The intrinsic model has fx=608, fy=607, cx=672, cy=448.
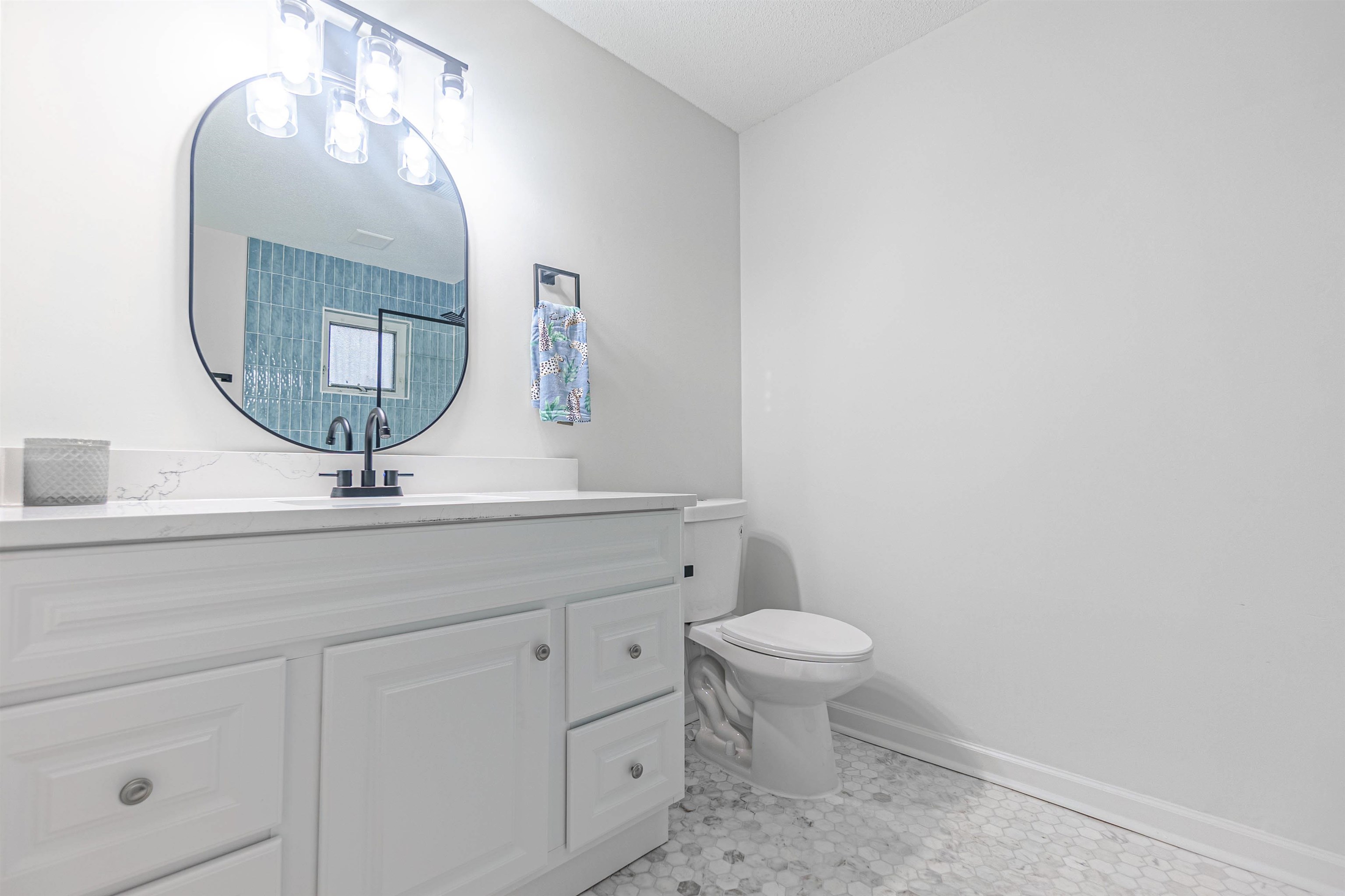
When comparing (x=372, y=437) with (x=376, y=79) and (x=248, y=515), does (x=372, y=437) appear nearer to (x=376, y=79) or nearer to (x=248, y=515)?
(x=248, y=515)

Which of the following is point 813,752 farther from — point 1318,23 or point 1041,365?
point 1318,23

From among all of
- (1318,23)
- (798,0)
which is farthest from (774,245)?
(1318,23)

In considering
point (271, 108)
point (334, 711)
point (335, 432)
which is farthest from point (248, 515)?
point (271, 108)

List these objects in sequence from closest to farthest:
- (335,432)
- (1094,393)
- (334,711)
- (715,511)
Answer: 1. (334,711)
2. (335,432)
3. (1094,393)
4. (715,511)

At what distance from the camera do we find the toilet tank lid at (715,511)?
6.40 feet

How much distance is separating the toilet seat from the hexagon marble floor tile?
0.42 metres

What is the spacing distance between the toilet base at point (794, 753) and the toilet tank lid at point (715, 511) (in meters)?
0.58

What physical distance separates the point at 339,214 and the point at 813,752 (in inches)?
74.8

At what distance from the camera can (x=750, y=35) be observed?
6.64ft

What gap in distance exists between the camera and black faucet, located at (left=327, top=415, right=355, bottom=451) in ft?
4.63

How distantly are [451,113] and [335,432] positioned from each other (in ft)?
2.93

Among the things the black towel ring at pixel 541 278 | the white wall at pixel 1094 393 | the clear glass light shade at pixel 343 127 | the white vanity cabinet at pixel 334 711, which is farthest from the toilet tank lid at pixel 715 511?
the clear glass light shade at pixel 343 127

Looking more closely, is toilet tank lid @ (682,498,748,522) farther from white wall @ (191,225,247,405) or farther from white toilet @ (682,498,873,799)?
white wall @ (191,225,247,405)

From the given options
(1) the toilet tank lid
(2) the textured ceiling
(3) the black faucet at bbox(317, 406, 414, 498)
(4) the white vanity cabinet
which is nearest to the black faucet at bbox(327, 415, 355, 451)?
(3) the black faucet at bbox(317, 406, 414, 498)
